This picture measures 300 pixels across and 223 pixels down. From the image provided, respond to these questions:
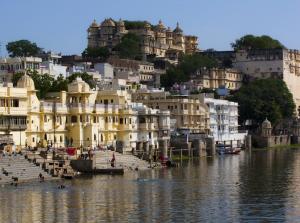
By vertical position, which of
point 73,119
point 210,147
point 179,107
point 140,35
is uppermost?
point 140,35

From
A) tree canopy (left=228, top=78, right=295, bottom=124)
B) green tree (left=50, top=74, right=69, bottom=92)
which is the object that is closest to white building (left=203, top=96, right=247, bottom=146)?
tree canopy (left=228, top=78, right=295, bottom=124)

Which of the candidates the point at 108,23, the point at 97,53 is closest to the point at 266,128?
the point at 97,53

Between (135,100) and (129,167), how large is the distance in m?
35.3

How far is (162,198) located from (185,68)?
11123 cm

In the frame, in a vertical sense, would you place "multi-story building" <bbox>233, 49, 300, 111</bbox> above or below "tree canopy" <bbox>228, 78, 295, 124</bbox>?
A: above

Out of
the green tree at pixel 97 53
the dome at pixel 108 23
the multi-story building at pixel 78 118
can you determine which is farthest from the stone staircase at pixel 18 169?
the dome at pixel 108 23

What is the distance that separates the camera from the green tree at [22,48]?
152 meters

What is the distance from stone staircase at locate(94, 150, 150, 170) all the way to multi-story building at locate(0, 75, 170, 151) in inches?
129

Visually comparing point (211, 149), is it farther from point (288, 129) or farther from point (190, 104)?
point (288, 129)

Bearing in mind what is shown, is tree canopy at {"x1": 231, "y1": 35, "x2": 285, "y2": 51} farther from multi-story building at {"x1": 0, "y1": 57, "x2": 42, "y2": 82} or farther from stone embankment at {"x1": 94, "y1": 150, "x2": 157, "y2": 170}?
stone embankment at {"x1": 94, "y1": 150, "x2": 157, "y2": 170}

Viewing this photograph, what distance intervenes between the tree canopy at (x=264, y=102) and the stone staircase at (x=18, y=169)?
7496 centimetres

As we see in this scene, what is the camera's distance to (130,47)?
571 ft

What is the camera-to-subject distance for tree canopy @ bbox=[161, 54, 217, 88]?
159 m

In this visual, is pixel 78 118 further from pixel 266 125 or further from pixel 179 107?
pixel 266 125
